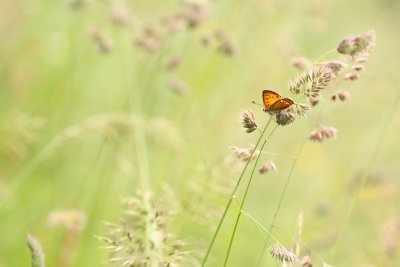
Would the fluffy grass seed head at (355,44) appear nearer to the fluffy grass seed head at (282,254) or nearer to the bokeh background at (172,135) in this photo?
the bokeh background at (172,135)

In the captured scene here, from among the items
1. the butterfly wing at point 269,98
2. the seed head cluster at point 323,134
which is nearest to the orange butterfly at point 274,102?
the butterfly wing at point 269,98

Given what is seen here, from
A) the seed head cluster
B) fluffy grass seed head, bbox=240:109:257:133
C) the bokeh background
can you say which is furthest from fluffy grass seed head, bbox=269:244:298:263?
the bokeh background

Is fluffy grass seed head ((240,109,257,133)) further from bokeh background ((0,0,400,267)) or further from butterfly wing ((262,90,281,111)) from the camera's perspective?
bokeh background ((0,0,400,267))

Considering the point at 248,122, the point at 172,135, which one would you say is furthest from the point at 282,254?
the point at 172,135

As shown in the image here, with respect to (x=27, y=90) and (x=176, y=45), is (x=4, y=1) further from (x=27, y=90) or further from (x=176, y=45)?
(x=176, y=45)

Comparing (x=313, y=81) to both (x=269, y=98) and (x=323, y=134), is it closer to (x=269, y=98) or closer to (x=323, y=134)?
(x=269, y=98)
